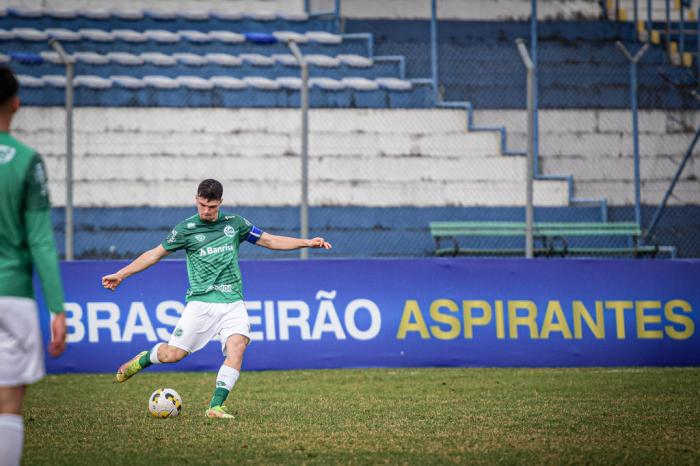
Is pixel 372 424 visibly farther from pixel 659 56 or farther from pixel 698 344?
pixel 659 56

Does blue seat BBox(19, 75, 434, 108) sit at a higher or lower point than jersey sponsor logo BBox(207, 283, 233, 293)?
higher

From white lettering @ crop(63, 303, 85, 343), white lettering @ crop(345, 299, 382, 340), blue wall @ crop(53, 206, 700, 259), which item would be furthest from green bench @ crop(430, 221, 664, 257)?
white lettering @ crop(63, 303, 85, 343)

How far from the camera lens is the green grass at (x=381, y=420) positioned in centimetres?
753

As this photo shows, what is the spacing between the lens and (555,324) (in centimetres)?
1462

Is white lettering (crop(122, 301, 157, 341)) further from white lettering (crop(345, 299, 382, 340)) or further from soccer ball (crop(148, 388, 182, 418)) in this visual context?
soccer ball (crop(148, 388, 182, 418))

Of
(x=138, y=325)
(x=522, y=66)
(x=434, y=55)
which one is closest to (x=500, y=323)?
(x=138, y=325)

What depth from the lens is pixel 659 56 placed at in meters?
24.3

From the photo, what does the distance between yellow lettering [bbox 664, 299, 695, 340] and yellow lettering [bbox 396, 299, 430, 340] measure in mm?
3239

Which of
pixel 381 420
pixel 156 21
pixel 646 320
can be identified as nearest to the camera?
pixel 381 420

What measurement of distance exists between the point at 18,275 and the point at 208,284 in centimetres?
469

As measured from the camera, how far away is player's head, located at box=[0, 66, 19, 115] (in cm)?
521

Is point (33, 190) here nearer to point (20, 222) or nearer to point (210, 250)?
point (20, 222)

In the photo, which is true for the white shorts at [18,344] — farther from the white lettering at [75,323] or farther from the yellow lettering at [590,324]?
the yellow lettering at [590,324]

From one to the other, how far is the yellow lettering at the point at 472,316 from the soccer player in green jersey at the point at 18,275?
32.1ft
